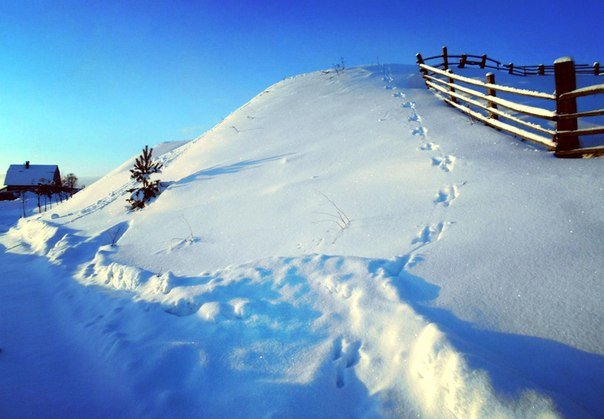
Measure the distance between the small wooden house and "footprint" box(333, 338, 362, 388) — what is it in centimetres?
5502

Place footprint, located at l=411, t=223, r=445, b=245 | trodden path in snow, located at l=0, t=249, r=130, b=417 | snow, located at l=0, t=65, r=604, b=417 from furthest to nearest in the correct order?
footprint, located at l=411, t=223, r=445, b=245, trodden path in snow, located at l=0, t=249, r=130, b=417, snow, located at l=0, t=65, r=604, b=417

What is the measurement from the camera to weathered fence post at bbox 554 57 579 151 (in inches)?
167

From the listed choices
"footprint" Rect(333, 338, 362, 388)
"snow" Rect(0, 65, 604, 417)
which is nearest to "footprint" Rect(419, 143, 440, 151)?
"snow" Rect(0, 65, 604, 417)

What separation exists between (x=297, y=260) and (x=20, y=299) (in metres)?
4.34

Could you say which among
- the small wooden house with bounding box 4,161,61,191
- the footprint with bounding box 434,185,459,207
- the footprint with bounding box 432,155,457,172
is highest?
the small wooden house with bounding box 4,161,61,191

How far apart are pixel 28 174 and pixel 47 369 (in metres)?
60.6

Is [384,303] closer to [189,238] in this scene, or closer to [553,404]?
[553,404]

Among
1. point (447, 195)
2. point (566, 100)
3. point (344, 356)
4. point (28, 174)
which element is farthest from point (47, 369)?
point (28, 174)

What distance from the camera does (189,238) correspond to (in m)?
5.38

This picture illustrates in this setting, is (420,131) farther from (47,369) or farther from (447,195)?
(47,369)

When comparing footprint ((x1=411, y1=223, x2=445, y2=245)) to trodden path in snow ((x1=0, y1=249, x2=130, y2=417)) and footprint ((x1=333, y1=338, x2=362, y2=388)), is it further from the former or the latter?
trodden path in snow ((x1=0, y1=249, x2=130, y2=417))

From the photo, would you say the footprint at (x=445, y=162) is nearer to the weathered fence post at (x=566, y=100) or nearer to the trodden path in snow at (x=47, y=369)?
the weathered fence post at (x=566, y=100)

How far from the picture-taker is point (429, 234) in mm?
3521

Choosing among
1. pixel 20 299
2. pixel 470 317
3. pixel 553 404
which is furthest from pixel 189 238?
pixel 553 404
